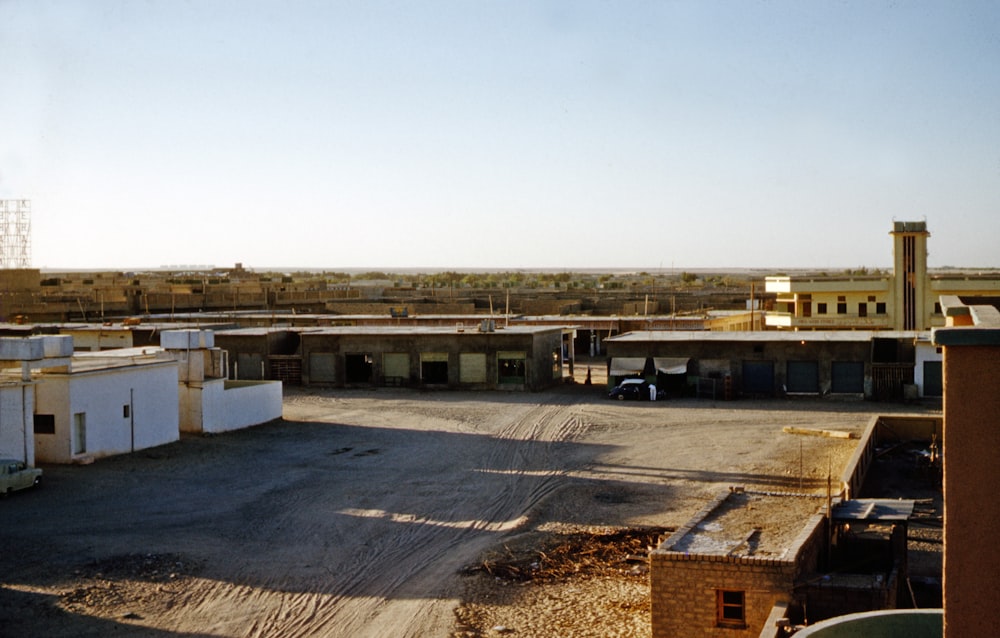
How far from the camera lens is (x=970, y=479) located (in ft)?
24.3

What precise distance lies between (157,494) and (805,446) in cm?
1704

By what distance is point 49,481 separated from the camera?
25156 millimetres

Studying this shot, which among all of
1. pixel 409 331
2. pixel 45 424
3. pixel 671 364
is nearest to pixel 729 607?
pixel 45 424

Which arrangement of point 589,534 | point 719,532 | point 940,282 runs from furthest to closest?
1. point 940,282
2. point 589,534
3. point 719,532

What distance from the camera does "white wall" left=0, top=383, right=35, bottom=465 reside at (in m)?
25.3

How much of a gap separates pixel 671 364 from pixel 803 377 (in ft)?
16.1

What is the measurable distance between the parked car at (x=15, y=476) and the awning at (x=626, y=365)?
22.5 m

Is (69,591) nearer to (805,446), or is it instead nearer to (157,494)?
(157,494)

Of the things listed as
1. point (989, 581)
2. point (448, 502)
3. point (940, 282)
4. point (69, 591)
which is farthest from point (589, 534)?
point (940, 282)

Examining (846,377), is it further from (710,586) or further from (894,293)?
(710,586)

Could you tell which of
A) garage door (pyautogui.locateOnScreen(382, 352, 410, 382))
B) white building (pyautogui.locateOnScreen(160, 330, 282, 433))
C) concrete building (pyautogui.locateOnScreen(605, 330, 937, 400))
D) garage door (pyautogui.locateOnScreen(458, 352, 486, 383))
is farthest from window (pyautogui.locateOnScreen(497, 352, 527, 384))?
white building (pyautogui.locateOnScreen(160, 330, 282, 433))

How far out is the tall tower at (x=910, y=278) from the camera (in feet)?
189

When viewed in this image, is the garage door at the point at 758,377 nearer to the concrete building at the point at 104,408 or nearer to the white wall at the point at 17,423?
the concrete building at the point at 104,408

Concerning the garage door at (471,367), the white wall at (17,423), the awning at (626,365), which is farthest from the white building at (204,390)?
the awning at (626,365)
